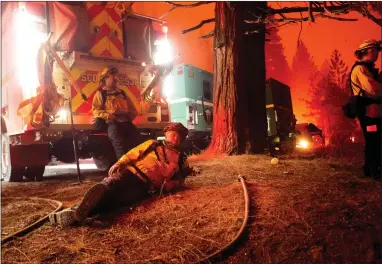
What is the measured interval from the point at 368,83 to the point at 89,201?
3496 millimetres

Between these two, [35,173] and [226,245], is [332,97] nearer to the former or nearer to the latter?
[35,173]

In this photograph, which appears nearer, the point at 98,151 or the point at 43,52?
the point at 43,52

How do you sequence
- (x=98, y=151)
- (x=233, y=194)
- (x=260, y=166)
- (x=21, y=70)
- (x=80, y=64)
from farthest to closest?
(x=98, y=151) < (x=80, y=64) < (x=21, y=70) < (x=260, y=166) < (x=233, y=194)

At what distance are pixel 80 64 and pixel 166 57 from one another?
2026 millimetres

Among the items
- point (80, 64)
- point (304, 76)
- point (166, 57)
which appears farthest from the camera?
point (304, 76)

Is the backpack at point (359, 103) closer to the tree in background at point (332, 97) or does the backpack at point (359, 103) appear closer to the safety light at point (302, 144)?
the safety light at point (302, 144)

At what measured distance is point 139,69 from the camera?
6.66 m

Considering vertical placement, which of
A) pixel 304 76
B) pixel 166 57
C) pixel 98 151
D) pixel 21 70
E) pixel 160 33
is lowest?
pixel 98 151

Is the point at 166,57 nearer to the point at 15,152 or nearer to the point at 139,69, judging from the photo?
the point at 139,69

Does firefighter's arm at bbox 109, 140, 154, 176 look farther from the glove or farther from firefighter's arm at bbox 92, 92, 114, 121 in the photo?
firefighter's arm at bbox 92, 92, 114, 121

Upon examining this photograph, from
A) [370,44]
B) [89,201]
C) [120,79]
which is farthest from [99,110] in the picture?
[370,44]

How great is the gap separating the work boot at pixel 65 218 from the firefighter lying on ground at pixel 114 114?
202 centimetres

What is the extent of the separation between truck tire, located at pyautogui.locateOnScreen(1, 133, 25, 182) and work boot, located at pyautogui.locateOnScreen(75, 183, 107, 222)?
3.62 meters

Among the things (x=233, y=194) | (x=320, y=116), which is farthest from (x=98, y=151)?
(x=320, y=116)
